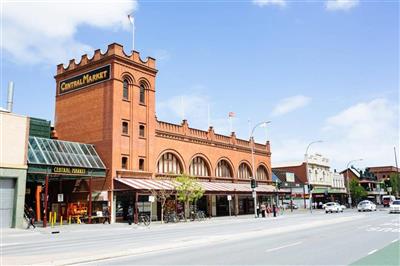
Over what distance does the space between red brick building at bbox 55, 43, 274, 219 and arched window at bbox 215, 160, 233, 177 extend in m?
Answer: 2.57

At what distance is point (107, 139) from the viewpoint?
39.2 m

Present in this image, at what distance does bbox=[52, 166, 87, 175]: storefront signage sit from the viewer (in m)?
34.0

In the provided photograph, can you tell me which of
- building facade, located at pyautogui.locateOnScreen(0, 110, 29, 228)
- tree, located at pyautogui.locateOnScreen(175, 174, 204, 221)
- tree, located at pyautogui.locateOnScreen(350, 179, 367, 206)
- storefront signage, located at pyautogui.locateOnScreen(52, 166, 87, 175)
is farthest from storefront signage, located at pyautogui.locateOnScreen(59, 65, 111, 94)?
tree, located at pyautogui.locateOnScreen(350, 179, 367, 206)

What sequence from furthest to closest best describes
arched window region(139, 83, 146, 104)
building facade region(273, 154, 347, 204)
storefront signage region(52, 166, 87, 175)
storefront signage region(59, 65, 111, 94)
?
building facade region(273, 154, 347, 204) → arched window region(139, 83, 146, 104) → storefront signage region(59, 65, 111, 94) → storefront signage region(52, 166, 87, 175)

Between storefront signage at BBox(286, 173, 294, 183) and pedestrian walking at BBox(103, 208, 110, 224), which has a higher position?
storefront signage at BBox(286, 173, 294, 183)

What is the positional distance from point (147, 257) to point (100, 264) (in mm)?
1751

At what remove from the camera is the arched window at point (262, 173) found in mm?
62847

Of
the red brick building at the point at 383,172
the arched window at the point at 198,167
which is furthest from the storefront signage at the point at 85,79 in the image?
the red brick building at the point at 383,172

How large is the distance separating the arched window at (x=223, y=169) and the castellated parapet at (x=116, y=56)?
15.7 m

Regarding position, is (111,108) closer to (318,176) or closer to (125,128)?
(125,128)

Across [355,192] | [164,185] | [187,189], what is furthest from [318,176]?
[164,185]

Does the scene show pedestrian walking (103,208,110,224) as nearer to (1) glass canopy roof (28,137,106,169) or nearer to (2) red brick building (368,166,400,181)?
(1) glass canopy roof (28,137,106,169)

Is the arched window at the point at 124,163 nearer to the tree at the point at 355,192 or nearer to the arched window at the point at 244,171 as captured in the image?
the arched window at the point at 244,171

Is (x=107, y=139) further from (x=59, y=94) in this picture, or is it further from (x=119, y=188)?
(x=59, y=94)
